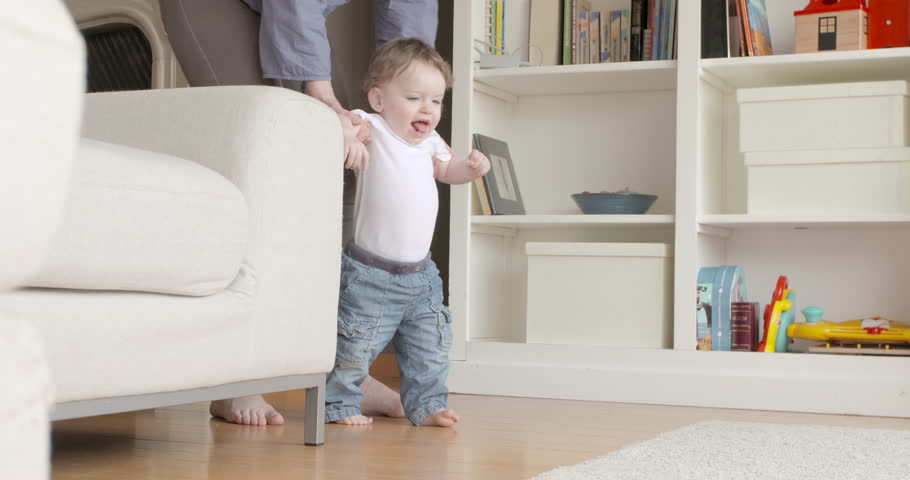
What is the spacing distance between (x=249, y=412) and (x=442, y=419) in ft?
1.11

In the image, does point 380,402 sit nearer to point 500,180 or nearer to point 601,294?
point 601,294

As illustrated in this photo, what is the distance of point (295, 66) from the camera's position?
1.93 m

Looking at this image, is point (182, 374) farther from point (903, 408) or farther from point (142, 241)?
point (903, 408)

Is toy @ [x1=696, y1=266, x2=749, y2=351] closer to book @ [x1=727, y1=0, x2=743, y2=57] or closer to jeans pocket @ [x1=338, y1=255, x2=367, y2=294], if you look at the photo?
book @ [x1=727, y1=0, x2=743, y2=57]

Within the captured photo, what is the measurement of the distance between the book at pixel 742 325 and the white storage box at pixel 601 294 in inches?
6.0

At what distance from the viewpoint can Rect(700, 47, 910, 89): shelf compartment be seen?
7.72 feet

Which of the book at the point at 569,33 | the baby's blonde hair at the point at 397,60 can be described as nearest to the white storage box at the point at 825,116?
the book at the point at 569,33

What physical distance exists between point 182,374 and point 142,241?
193 millimetres

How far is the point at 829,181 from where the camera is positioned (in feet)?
7.97

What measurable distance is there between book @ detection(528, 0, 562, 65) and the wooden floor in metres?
1.02

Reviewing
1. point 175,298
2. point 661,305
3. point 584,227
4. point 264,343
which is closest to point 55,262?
point 175,298

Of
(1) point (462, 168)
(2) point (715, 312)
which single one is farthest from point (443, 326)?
(2) point (715, 312)

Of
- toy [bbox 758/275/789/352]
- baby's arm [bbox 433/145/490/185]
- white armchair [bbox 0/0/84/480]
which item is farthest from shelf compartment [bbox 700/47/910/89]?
white armchair [bbox 0/0/84/480]

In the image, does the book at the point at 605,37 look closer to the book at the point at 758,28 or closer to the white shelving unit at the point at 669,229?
the white shelving unit at the point at 669,229
